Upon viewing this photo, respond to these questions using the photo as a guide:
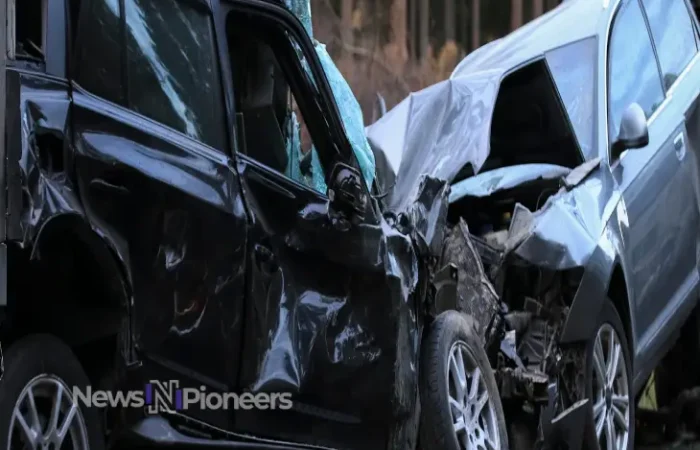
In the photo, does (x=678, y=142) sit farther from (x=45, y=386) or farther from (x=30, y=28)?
(x=45, y=386)

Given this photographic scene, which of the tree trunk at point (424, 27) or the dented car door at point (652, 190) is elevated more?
the tree trunk at point (424, 27)

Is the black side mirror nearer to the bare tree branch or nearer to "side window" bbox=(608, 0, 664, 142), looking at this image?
"side window" bbox=(608, 0, 664, 142)

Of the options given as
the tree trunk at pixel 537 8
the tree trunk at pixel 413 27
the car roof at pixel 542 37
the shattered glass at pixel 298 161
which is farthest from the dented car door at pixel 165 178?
the tree trunk at pixel 537 8

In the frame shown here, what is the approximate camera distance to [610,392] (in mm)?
6371

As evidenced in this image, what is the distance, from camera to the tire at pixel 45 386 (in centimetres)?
329

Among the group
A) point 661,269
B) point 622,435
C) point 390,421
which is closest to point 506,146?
point 661,269

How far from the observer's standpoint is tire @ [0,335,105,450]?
10.8ft

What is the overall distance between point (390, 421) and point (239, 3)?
5.39 feet

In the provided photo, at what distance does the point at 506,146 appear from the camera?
7480 mm

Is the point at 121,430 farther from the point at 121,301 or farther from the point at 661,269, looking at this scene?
the point at 661,269

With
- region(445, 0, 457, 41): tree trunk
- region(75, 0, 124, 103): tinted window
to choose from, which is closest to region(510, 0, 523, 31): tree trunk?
region(445, 0, 457, 41): tree trunk

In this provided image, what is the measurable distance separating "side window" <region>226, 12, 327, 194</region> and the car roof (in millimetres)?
2477

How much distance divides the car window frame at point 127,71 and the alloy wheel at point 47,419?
843mm

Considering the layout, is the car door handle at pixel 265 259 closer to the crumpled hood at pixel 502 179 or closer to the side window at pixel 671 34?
the crumpled hood at pixel 502 179
